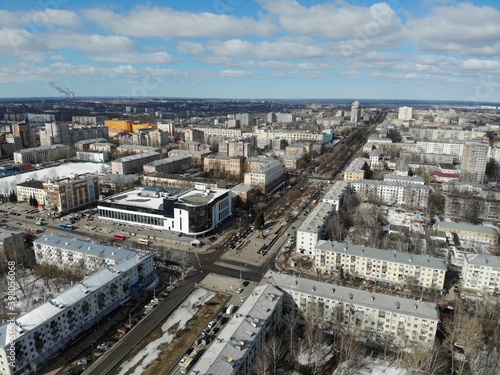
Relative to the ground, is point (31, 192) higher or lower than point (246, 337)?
higher

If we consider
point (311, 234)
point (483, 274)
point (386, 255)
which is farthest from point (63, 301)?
point (483, 274)

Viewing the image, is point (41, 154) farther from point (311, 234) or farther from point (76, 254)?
point (311, 234)

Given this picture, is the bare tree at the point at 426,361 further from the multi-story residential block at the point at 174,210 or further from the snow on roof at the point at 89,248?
the multi-story residential block at the point at 174,210

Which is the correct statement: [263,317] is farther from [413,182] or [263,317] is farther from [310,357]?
[413,182]

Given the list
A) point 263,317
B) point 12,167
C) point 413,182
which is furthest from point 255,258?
point 12,167

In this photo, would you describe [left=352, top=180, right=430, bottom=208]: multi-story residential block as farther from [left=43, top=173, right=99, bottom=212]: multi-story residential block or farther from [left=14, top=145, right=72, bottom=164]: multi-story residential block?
[left=14, top=145, right=72, bottom=164]: multi-story residential block

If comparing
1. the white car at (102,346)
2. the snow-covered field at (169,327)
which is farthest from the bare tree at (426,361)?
the white car at (102,346)

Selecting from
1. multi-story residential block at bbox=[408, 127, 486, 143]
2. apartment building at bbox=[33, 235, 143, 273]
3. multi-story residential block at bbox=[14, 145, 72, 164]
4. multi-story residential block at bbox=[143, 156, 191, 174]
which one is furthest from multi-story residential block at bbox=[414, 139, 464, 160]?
multi-story residential block at bbox=[14, 145, 72, 164]
